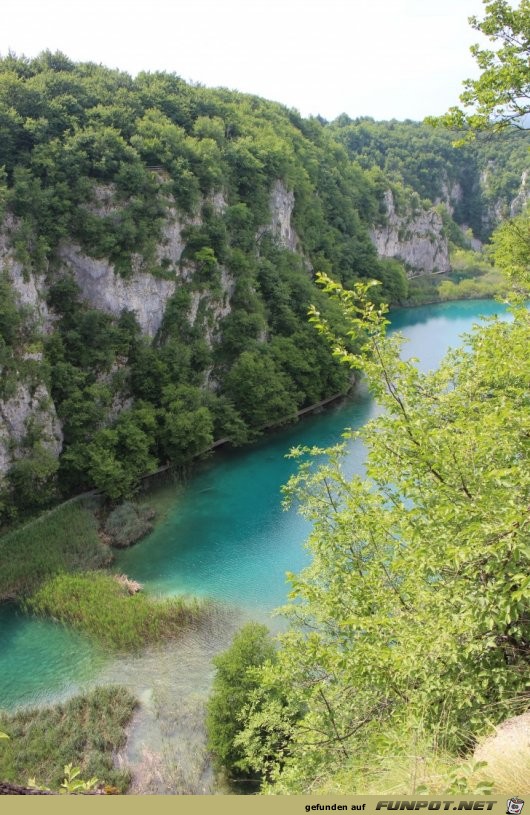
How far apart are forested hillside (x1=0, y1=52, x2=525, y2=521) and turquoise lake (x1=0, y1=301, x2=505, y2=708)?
2.15 m

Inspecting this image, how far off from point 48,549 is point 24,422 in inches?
228

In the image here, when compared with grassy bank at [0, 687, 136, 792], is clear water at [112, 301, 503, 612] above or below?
above

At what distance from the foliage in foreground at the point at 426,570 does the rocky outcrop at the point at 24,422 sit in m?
18.3

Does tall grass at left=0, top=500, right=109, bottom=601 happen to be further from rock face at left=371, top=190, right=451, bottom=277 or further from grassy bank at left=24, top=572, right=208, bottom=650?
rock face at left=371, top=190, right=451, bottom=277

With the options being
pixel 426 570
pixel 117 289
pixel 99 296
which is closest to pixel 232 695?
pixel 426 570

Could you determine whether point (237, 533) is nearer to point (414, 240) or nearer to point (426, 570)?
point (426, 570)

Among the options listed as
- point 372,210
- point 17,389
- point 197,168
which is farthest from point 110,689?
point 372,210

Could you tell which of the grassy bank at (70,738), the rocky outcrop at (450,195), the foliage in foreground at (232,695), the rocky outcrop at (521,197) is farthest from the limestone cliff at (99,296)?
the rocky outcrop at (450,195)

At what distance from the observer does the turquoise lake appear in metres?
17.1

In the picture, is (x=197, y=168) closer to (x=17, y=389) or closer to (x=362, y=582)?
(x=17, y=389)

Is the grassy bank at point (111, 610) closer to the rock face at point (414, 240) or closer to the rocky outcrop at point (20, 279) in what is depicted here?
the rocky outcrop at point (20, 279)

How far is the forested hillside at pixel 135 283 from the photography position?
2586cm

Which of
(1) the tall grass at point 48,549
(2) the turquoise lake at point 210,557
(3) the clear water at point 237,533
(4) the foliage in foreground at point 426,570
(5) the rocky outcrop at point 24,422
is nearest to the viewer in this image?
(4) the foliage in foreground at point 426,570

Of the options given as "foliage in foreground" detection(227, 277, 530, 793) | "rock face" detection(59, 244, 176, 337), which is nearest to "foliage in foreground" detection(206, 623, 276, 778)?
"foliage in foreground" detection(227, 277, 530, 793)
